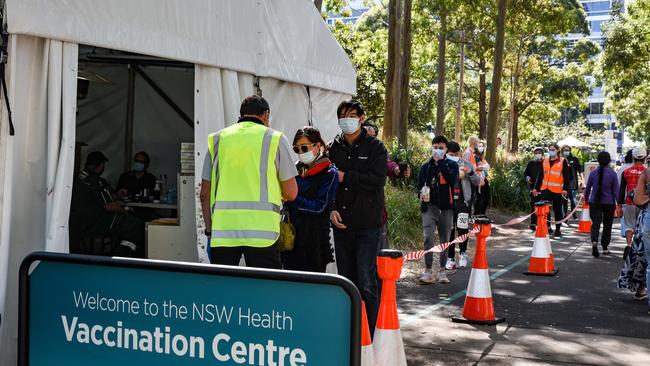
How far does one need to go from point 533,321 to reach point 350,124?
3.40m

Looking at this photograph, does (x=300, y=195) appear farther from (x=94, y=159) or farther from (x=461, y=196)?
(x=461, y=196)

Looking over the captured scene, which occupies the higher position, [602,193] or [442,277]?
[602,193]

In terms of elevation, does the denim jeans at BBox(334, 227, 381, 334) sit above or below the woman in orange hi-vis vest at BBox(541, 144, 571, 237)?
below

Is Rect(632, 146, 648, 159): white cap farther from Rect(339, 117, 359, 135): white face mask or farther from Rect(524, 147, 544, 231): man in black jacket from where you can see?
Rect(339, 117, 359, 135): white face mask

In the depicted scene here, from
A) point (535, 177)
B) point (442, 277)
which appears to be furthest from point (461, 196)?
point (535, 177)

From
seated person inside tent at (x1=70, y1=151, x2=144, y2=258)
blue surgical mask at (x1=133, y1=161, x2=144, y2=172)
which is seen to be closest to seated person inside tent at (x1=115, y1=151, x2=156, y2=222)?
blue surgical mask at (x1=133, y1=161, x2=144, y2=172)

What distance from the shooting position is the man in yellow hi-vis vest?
631cm

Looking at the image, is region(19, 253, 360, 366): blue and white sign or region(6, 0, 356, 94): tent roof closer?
region(19, 253, 360, 366): blue and white sign

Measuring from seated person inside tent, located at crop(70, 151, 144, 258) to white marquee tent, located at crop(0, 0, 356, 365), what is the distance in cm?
185

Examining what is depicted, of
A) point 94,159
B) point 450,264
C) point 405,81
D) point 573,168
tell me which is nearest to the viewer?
point 94,159

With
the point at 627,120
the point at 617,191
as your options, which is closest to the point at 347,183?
the point at 617,191

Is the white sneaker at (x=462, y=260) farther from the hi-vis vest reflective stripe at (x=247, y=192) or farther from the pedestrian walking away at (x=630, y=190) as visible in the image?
the hi-vis vest reflective stripe at (x=247, y=192)

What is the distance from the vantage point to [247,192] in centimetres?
632

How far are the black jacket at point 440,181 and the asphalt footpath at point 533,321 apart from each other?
1.18 m
